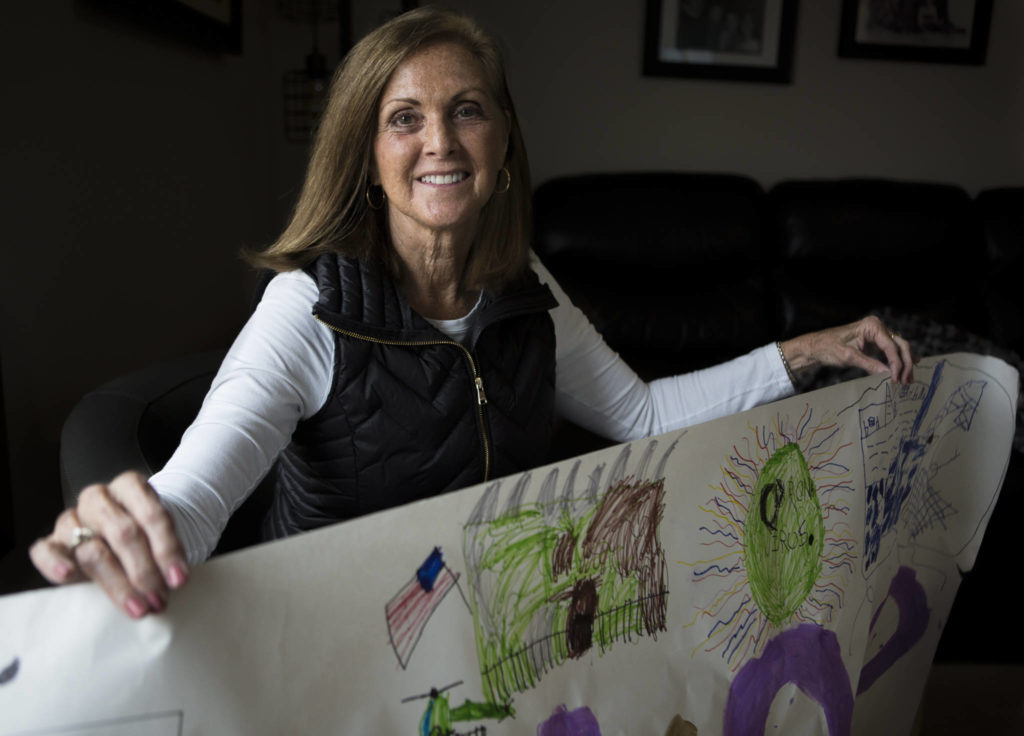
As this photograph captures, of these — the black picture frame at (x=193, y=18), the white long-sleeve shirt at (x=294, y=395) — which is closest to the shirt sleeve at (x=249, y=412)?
the white long-sleeve shirt at (x=294, y=395)

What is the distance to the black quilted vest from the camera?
988mm

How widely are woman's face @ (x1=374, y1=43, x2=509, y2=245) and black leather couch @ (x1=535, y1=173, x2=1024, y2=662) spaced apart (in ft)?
4.70

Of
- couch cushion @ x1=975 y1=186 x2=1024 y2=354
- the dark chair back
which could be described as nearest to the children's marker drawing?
the dark chair back

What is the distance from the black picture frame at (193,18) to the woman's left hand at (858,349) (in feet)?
4.68

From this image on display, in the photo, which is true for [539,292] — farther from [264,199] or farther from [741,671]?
[264,199]

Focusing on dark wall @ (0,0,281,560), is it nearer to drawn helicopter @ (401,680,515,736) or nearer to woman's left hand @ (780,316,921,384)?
drawn helicopter @ (401,680,515,736)

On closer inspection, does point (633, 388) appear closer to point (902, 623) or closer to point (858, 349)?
point (858, 349)

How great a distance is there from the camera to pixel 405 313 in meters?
1.02

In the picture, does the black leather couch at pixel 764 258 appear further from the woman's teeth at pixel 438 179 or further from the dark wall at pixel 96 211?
the woman's teeth at pixel 438 179

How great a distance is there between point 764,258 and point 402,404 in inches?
79.5

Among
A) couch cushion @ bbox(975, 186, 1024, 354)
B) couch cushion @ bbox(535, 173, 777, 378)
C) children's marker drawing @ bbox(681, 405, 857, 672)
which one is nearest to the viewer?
children's marker drawing @ bbox(681, 405, 857, 672)

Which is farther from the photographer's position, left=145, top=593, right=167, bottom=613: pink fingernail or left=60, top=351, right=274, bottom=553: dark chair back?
left=60, top=351, right=274, bottom=553: dark chair back

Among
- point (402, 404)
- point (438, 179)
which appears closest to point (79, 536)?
point (402, 404)

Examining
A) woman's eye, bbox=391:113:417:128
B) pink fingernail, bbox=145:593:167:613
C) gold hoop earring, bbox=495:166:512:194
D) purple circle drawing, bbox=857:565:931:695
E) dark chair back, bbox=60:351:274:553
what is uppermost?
woman's eye, bbox=391:113:417:128
